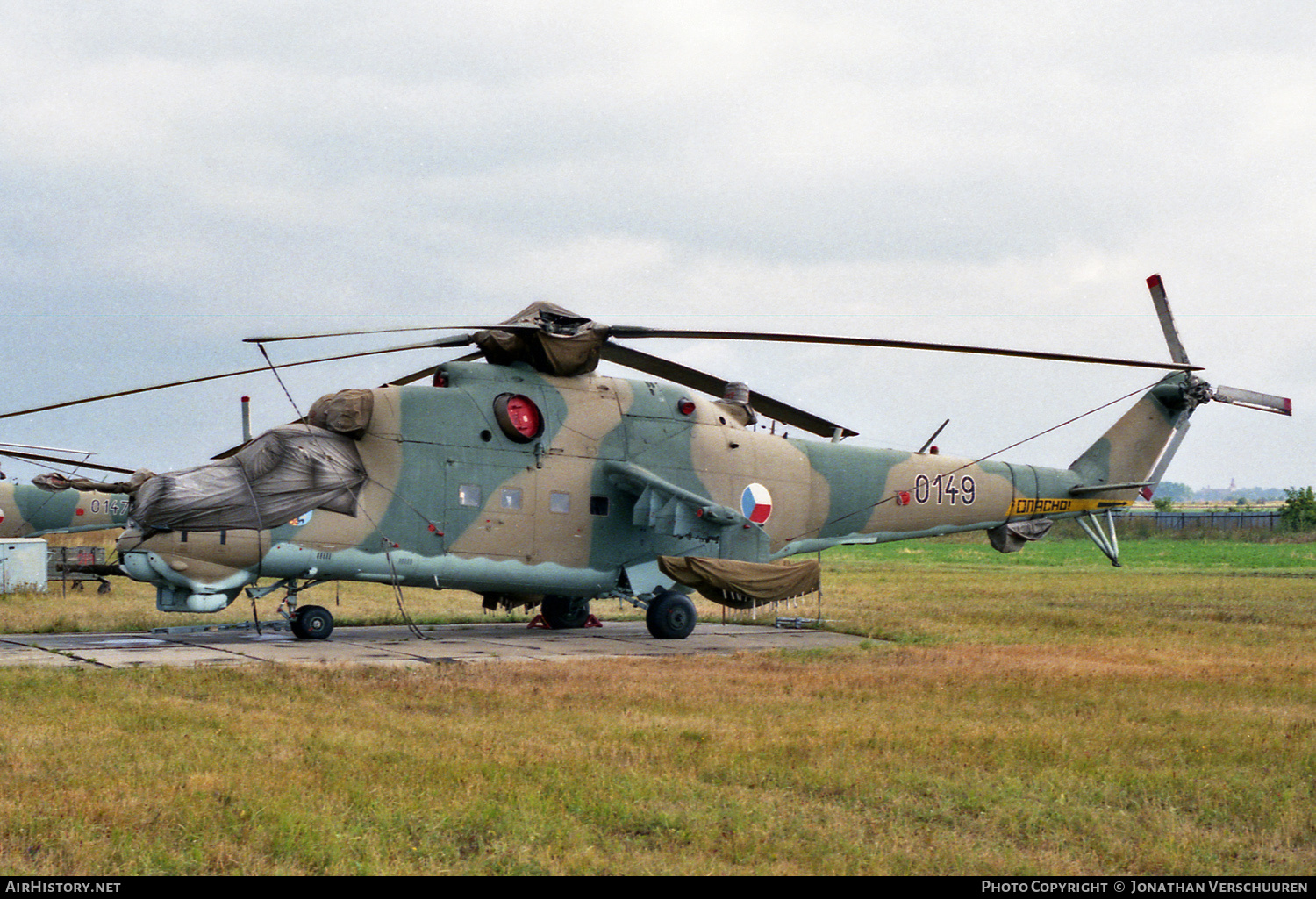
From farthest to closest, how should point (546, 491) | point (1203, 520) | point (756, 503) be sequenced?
1. point (1203, 520)
2. point (756, 503)
3. point (546, 491)

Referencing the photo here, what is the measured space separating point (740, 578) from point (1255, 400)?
1153 cm

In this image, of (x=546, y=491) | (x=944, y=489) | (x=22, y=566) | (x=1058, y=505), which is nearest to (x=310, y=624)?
(x=546, y=491)

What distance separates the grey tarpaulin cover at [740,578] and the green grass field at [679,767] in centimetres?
308

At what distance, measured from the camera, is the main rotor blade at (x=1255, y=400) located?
23.1 metres

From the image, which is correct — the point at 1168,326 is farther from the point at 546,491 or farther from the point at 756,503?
the point at 546,491

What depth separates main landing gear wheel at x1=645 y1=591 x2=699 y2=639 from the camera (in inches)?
795

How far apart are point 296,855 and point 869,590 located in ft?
92.8

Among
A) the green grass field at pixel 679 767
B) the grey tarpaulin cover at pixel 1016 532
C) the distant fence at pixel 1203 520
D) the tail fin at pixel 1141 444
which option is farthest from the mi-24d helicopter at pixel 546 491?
the distant fence at pixel 1203 520

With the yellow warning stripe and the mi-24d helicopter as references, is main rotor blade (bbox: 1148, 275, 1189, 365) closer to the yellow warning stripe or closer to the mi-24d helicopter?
the mi-24d helicopter

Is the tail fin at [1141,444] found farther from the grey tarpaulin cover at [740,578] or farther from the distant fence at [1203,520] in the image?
the distant fence at [1203,520]

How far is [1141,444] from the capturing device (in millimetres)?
25719

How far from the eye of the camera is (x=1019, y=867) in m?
6.69

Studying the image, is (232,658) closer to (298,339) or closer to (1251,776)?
(298,339)

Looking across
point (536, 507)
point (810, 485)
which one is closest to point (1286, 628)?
point (810, 485)
